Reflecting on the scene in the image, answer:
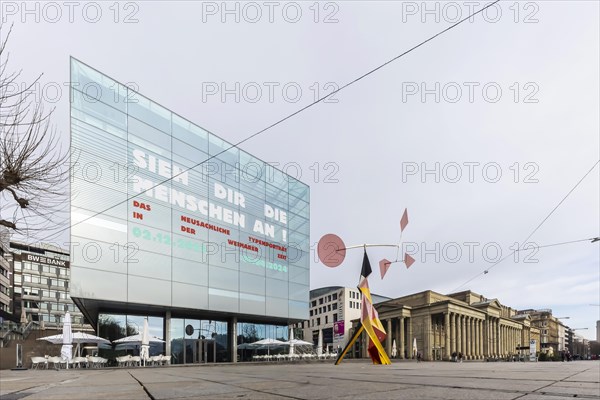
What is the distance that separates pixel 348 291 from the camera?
360 ft

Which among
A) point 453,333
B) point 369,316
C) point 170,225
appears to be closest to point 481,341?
point 453,333

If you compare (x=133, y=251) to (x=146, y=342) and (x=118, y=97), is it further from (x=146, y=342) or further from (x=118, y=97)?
(x=118, y=97)

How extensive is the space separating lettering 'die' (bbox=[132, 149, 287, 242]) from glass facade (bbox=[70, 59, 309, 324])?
90 millimetres

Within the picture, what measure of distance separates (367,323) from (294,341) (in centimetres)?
2222

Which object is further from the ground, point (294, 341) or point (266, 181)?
point (266, 181)

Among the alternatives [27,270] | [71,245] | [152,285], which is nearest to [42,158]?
[71,245]

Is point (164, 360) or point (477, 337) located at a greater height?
point (164, 360)

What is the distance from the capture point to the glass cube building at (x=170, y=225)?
29875 millimetres

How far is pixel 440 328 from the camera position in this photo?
8744 cm

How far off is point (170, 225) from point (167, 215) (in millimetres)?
882

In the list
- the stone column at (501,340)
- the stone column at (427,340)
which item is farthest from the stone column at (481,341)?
the stone column at (427,340)

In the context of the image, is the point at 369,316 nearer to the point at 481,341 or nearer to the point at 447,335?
the point at 447,335

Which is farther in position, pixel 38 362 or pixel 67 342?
pixel 38 362

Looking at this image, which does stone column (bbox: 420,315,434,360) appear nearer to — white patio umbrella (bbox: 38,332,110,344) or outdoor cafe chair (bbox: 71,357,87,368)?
white patio umbrella (bbox: 38,332,110,344)
